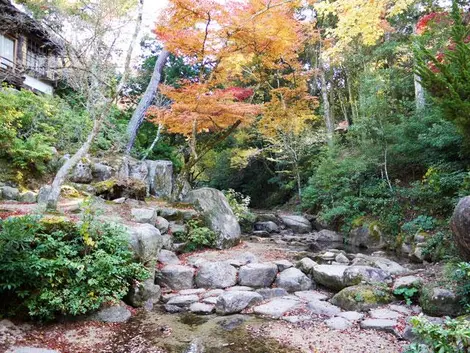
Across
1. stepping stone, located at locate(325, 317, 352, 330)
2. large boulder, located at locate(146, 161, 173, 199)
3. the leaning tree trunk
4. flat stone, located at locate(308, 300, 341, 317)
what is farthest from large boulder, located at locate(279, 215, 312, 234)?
the leaning tree trunk

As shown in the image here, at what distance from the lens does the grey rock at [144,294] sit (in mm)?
5648

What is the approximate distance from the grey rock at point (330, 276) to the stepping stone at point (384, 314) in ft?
3.52

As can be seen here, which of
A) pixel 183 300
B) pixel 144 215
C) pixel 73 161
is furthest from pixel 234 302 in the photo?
pixel 73 161

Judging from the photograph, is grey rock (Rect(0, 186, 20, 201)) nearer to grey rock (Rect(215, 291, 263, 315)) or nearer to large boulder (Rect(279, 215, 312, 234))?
grey rock (Rect(215, 291, 263, 315))

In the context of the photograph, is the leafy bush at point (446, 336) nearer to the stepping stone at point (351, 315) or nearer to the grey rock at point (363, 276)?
the stepping stone at point (351, 315)

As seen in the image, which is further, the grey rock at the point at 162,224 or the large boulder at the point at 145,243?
the grey rock at the point at 162,224

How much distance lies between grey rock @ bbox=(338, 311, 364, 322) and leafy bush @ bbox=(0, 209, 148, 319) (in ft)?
10.8

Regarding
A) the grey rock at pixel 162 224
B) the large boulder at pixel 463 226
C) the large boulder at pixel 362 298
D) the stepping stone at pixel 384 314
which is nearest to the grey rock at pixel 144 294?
the grey rock at pixel 162 224

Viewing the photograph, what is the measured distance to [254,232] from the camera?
1319 centimetres

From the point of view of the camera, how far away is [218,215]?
9516mm

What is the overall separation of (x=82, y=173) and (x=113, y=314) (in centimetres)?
674

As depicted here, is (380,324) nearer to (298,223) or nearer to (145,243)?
(145,243)

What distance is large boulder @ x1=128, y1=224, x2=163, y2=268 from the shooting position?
6047mm

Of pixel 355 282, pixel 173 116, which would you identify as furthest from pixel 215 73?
pixel 355 282
